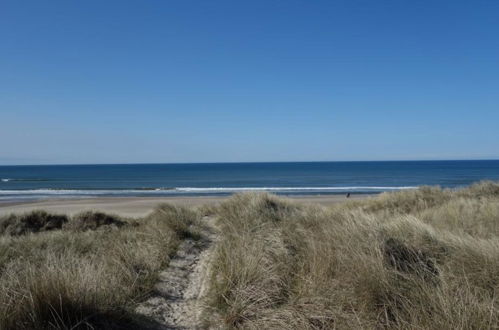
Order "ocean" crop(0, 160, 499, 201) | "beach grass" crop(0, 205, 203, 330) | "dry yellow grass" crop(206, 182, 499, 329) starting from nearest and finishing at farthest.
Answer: "beach grass" crop(0, 205, 203, 330)
"dry yellow grass" crop(206, 182, 499, 329)
"ocean" crop(0, 160, 499, 201)

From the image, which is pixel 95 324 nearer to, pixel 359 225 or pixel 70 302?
pixel 70 302

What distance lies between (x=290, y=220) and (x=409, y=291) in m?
5.48

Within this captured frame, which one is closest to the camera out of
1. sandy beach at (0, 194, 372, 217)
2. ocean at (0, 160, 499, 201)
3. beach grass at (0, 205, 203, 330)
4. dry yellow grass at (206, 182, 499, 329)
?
beach grass at (0, 205, 203, 330)

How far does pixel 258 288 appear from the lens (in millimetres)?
4301

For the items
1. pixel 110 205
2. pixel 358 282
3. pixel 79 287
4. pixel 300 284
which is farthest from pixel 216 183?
pixel 79 287

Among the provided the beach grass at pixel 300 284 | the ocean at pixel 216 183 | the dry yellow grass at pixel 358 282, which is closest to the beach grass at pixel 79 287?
the beach grass at pixel 300 284

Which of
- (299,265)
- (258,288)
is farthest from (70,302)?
(299,265)

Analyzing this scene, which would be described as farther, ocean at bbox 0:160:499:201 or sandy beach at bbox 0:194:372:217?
ocean at bbox 0:160:499:201

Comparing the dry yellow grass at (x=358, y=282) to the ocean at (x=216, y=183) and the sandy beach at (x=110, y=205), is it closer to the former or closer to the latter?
the sandy beach at (x=110, y=205)

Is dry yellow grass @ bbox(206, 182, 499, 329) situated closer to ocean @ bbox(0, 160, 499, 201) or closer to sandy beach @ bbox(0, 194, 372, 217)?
sandy beach @ bbox(0, 194, 372, 217)

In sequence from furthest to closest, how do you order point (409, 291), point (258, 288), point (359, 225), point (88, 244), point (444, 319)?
point (88, 244)
point (359, 225)
point (258, 288)
point (409, 291)
point (444, 319)

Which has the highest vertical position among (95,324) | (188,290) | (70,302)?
(70,302)

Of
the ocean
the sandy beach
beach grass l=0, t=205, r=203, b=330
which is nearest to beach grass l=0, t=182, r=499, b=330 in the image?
beach grass l=0, t=205, r=203, b=330

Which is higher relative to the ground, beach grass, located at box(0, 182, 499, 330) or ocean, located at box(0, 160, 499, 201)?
beach grass, located at box(0, 182, 499, 330)
